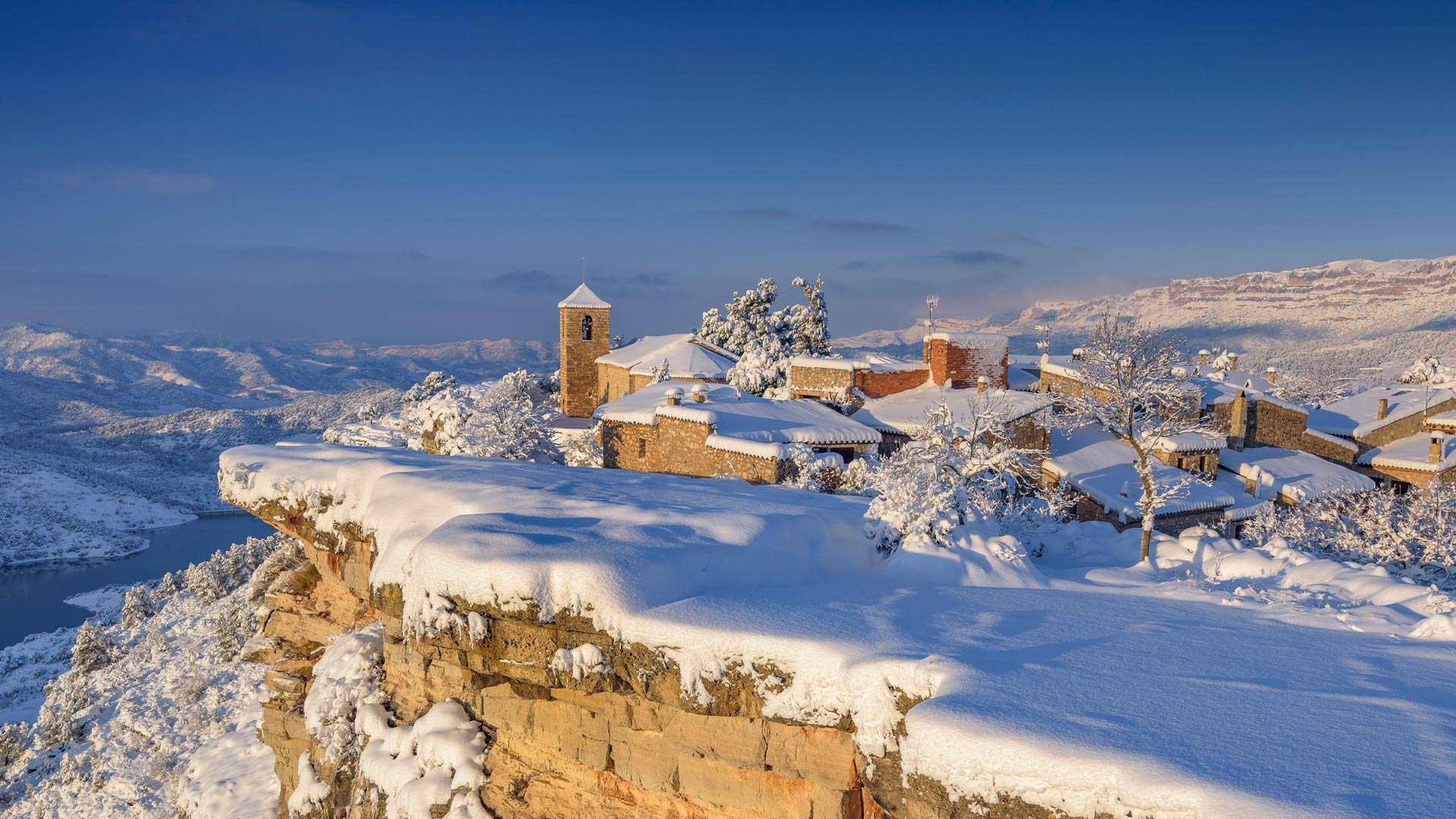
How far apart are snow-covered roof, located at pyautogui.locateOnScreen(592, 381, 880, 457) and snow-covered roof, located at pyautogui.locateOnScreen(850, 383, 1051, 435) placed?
3.41 feet

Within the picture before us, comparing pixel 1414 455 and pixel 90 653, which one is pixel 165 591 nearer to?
pixel 90 653

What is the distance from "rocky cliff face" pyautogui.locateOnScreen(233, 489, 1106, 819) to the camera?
16.3ft

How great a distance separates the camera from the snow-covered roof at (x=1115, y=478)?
58.8 ft

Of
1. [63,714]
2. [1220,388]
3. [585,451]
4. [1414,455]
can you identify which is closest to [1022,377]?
[1220,388]

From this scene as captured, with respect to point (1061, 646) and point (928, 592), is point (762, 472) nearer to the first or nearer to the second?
point (928, 592)

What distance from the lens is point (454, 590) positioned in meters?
6.20

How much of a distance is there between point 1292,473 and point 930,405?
13026 mm

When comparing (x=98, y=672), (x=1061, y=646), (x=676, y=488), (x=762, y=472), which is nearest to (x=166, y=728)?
(x=98, y=672)

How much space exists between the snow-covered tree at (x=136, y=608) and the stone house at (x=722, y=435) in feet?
77.8

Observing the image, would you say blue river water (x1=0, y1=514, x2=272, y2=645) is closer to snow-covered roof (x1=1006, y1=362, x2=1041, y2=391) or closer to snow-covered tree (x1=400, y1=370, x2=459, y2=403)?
snow-covered tree (x1=400, y1=370, x2=459, y2=403)

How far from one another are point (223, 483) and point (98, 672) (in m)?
20.4

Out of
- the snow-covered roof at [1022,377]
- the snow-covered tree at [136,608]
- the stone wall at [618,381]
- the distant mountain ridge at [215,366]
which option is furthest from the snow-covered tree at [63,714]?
the distant mountain ridge at [215,366]

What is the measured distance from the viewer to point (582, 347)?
39812 mm

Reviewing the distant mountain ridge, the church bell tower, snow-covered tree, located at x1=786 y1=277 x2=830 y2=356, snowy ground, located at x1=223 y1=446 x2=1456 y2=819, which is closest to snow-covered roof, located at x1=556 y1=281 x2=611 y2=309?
the church bell tower
